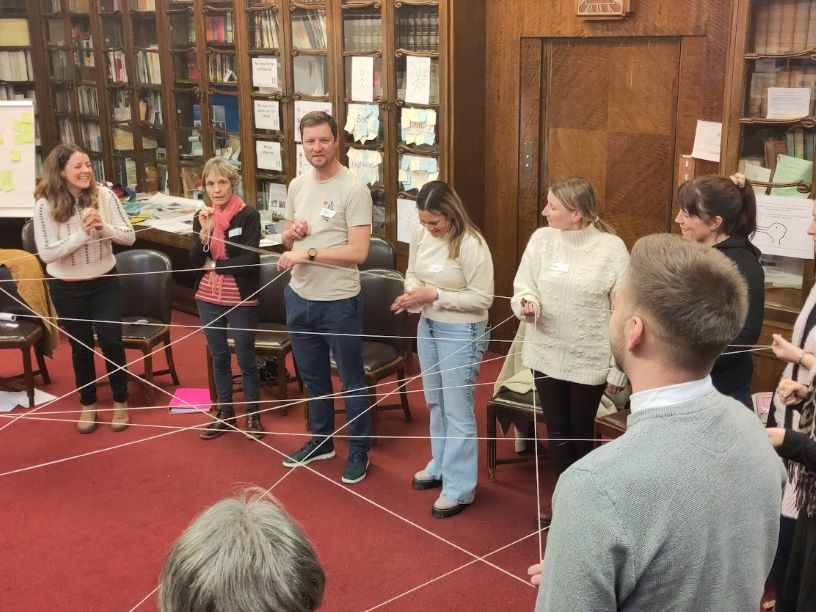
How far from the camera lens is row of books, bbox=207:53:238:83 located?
18.5ft

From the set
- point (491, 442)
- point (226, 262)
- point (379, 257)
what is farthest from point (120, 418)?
point (491, 442)

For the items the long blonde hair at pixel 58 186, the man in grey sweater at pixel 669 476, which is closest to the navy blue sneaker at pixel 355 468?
the long blonde hair at pixel 58 186

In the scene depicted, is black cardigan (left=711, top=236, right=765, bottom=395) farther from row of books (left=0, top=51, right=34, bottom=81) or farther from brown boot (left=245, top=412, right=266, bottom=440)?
row of books (left=0, top=51, right=34, bottom=81)

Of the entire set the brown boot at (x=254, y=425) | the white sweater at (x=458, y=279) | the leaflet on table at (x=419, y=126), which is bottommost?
the brown boot at (x=254, y=425)

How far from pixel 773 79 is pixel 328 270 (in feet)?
5.80

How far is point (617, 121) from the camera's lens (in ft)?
13.4

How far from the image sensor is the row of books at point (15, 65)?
23.0 ft

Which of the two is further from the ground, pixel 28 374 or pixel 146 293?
pixel 146 293

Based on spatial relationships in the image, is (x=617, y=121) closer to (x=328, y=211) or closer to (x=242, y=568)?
(x=328, y=211)

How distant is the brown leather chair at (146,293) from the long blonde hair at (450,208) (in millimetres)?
1813

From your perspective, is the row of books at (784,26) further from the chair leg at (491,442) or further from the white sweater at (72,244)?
the white sweater at (72,244)

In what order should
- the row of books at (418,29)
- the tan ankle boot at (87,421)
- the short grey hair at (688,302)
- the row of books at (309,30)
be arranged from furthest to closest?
the row of books at (309,30), the row of books at (418,29), the tan ankle boot at (87,421), the short grey hair at (688,302)

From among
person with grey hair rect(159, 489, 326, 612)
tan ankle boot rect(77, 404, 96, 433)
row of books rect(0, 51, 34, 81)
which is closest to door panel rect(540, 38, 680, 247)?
tan ankle boot rect(77, 404, 96, 433)

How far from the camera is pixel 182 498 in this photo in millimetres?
3551
